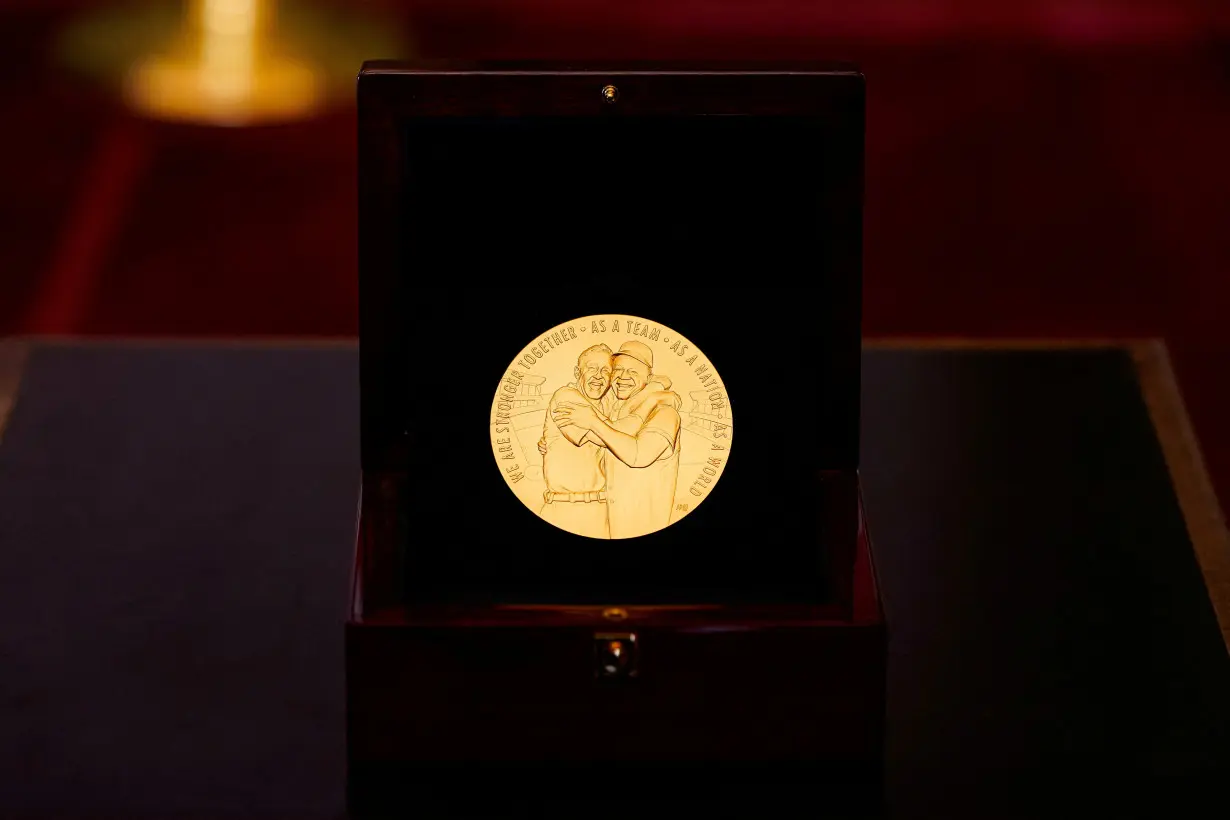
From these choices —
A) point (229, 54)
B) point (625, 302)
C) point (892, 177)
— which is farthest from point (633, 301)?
point (229, 54)

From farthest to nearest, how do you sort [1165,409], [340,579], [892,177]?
1. [892,177]
2. [1165,409]
3. [340,579]

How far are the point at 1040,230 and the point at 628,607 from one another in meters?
2.12

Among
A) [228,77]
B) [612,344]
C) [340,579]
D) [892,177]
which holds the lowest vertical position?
[340,579]

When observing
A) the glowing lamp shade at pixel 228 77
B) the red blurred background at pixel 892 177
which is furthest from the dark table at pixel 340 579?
the glowing lamp shade at pixel 228 77

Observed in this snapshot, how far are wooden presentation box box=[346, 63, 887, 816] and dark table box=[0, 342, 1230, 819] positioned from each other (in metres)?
0.10

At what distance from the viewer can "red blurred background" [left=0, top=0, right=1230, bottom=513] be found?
262cm

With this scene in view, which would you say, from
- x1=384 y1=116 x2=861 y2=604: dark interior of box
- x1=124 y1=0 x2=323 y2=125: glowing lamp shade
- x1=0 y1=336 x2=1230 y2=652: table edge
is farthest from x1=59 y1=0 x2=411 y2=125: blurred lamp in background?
x1=384 y1=116 x2=861 y2=604: dark interior of box

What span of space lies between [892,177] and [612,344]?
2098 millimetres

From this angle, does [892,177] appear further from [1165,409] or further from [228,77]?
[1165,409]

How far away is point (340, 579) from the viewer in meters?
1.12

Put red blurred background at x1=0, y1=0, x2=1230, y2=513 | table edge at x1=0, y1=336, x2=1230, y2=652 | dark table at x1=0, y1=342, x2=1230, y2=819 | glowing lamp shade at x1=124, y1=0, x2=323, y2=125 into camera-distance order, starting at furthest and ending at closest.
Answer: glowing lamp shade at x1=124, y1=0, x2=323, y2=125 → red blurred background at x1=0, y1=0, x2=1230, y2=513 → table edge at x1=0, y1=336, x2=1230, y2=652 → dark table at x1=0, y1=342, x2=1230, y2=819

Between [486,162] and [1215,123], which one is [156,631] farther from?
[1215,123]

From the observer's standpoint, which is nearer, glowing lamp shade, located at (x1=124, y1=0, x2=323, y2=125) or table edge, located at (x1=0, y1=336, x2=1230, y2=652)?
table edge, located at (x1=0, y1=336, x2=1230, y2=652)

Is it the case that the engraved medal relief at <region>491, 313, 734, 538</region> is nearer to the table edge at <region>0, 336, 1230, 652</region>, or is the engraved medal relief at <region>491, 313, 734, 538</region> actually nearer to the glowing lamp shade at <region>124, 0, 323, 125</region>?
the table edge at <region>0, 336, 1230, 652</region>
